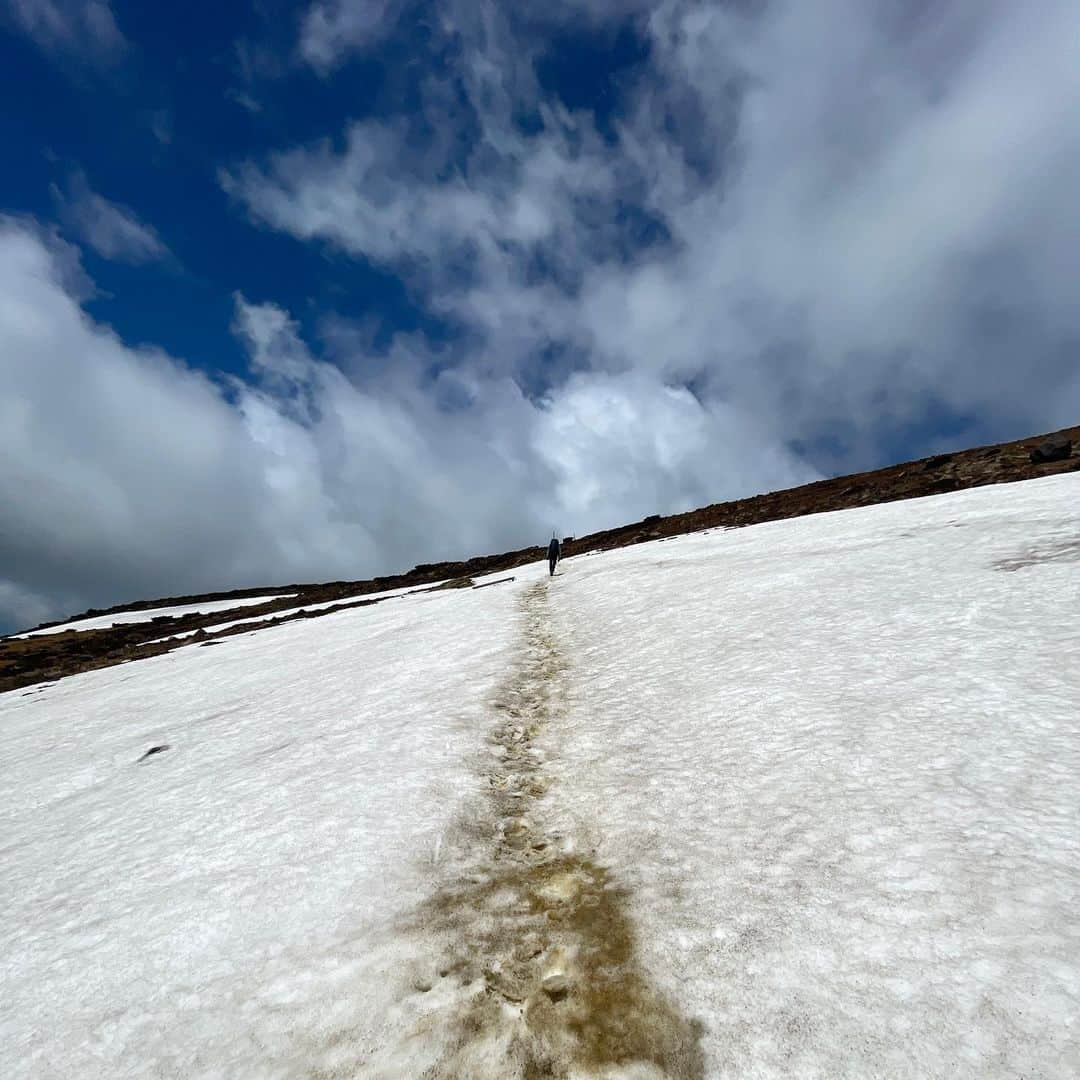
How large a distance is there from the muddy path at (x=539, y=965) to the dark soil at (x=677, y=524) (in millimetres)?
35243

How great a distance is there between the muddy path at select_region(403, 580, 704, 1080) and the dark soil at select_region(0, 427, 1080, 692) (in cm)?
3524

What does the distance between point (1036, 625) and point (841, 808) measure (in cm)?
653

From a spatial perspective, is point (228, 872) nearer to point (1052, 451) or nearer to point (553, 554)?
point (553, 554)

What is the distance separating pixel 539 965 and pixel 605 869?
1.27m

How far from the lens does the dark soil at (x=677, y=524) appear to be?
36.8 meters

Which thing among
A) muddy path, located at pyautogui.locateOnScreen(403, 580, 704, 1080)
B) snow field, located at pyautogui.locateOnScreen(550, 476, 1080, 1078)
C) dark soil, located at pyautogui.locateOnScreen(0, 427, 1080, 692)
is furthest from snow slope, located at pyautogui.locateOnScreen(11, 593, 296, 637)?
muddy path, located at pyautogui.locateOnScreen(403, 580, 704, 1080)

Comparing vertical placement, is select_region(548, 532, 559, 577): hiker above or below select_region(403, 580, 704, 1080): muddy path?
above

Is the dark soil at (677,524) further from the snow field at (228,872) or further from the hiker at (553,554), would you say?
the snow field at (228,872)

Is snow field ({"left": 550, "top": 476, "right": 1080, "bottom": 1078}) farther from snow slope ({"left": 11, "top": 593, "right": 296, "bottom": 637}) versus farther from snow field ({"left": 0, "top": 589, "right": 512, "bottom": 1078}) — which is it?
snow slope ({"left": 11, "top": 593, "right": 296, "bottom": 637})

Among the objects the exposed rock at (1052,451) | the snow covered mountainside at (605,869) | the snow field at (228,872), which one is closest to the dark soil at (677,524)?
the exposed rock at (1052,451)

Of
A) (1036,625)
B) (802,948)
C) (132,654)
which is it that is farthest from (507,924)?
(132,654)

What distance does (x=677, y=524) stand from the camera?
58812 millimetres

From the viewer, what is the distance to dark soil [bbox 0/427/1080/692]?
36750 millimetres

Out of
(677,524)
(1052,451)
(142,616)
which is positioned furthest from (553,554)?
(142,616)
